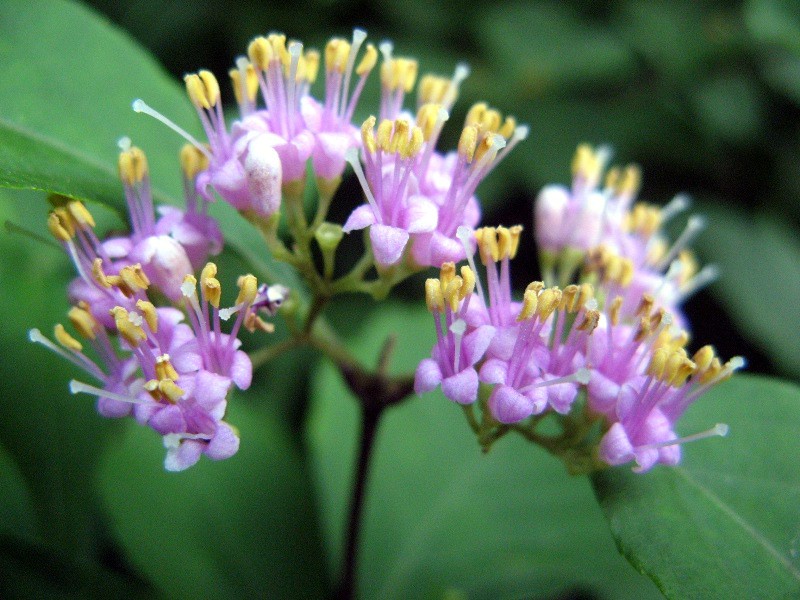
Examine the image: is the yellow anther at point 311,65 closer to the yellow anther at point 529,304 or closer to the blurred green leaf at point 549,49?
the yellow anther at point 529,304

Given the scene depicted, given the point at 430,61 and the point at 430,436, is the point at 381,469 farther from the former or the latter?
the point at 430,61

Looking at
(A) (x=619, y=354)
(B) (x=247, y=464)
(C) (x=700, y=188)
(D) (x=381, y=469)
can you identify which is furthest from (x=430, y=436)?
(C) (x=700, y=188)

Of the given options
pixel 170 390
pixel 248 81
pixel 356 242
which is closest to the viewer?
pixel 170 390

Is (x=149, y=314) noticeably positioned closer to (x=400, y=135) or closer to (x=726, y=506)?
(x=400, y=135)

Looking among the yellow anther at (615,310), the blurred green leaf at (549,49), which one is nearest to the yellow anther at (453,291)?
the yellow anther at (615,310)

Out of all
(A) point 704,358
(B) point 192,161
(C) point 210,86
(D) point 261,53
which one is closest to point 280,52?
(D) point 261,53

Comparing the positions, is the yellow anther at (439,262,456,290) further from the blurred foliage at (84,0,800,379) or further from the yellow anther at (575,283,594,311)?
the blurred foliage at (84,0,800,379)

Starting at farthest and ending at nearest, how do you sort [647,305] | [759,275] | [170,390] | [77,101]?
[759,275] → [77,101] → [647,305] → [170,390]

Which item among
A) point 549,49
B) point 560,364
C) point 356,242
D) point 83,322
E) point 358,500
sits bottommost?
point 356,242
